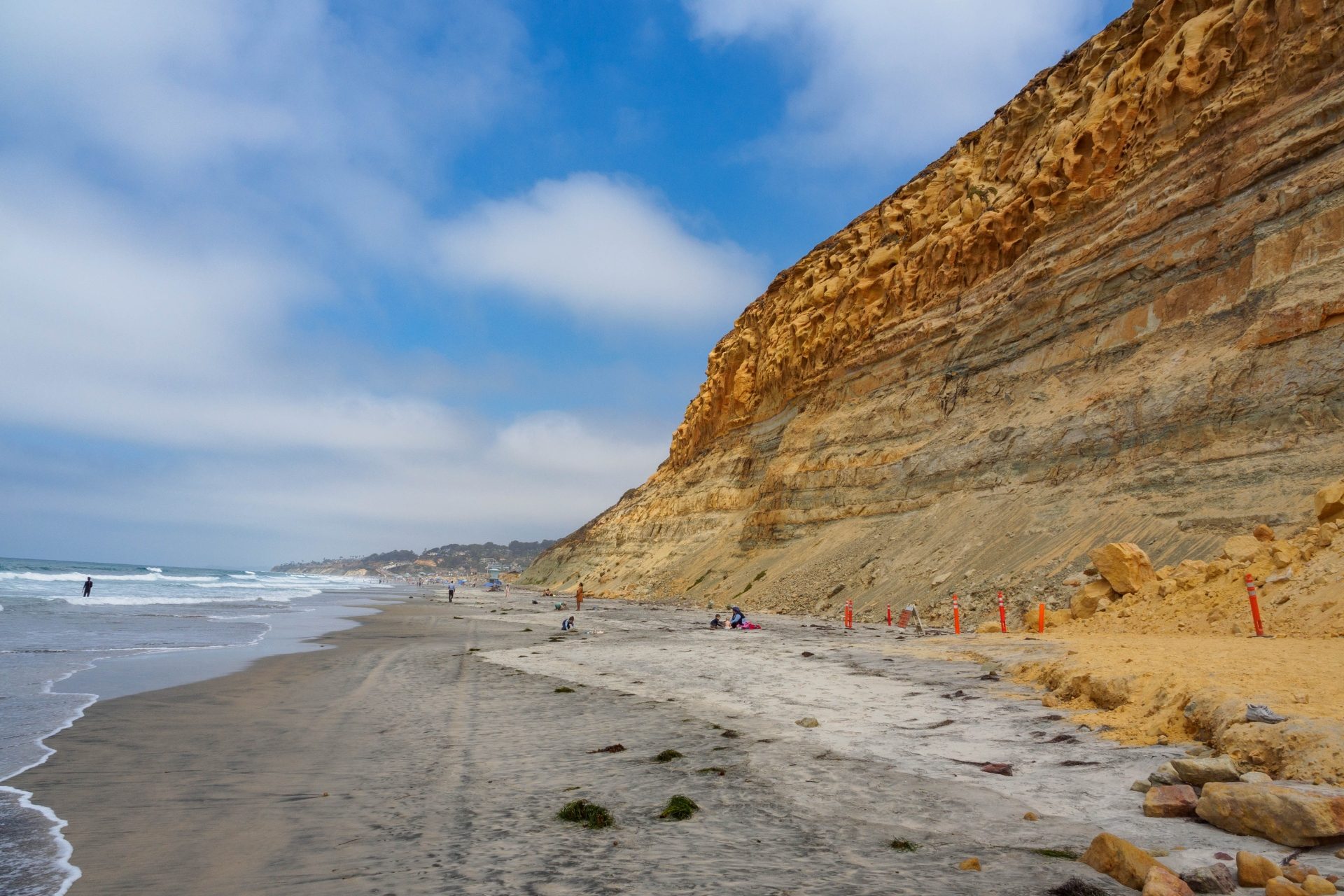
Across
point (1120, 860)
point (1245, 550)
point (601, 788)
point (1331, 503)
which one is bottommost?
point (601, 788)

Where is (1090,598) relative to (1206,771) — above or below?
above

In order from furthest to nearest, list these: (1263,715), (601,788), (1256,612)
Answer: (1256,612) → (601,788) → (1263,715)

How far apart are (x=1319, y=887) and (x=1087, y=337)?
2419cm

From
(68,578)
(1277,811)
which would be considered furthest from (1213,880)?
(68,578)

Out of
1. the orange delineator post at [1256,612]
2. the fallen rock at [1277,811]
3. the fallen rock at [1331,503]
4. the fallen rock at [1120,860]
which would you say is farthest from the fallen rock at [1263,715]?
the fallen rock at [1331,503]

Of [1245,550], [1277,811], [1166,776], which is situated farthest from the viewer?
[1245,550]

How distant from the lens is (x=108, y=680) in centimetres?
1230

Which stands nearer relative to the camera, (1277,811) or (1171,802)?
(1277,811)

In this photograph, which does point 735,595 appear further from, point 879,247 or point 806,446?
point 879,247

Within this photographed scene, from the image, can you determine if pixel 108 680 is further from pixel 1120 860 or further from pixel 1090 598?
pixel 1090 598

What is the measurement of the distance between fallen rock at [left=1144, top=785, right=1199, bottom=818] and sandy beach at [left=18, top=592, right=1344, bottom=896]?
9 centimetres

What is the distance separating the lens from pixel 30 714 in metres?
9.32

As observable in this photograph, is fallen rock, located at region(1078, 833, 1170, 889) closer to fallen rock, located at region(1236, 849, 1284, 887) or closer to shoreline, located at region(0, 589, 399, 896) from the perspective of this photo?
fallen rock, located at region(1236, 849, 1284, 887)

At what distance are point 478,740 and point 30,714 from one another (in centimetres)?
620
